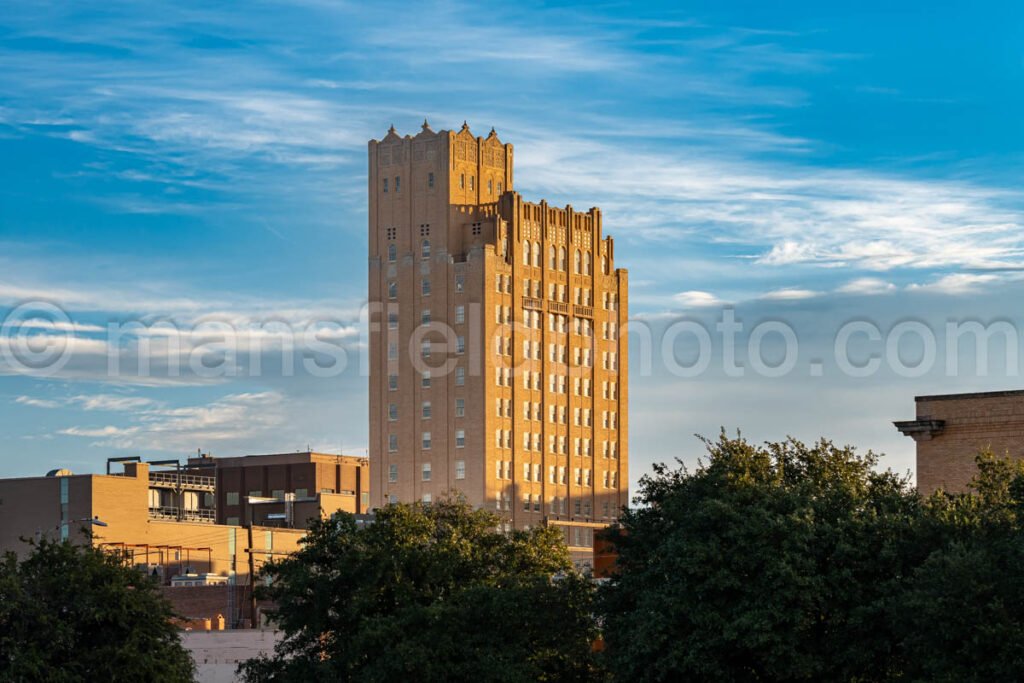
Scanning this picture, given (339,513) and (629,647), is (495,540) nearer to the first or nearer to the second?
(339,513)

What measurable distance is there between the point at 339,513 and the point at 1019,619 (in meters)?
29.4

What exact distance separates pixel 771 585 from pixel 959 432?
25176mm

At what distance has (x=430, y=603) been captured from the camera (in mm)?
66125

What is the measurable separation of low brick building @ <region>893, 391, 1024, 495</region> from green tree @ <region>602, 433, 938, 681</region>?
18326 millimetres

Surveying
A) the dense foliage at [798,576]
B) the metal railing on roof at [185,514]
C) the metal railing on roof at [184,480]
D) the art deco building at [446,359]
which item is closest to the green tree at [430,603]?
the dense foliage at [798,576]

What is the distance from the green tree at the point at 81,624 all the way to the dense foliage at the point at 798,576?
650 inches

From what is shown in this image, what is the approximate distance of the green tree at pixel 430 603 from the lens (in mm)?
63312

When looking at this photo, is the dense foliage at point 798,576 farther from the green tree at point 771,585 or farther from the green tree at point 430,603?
the green tree at point 430,603

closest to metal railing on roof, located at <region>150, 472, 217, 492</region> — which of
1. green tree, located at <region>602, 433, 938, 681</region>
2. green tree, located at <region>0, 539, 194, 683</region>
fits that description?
green tree, located at <region>0, 539, 194, 683</region>

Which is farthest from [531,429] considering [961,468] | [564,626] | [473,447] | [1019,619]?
[1019,619]

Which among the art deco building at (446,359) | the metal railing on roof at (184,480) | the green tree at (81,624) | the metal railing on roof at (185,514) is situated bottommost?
the green tree at (81,624)

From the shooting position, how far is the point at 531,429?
19938 centimetres

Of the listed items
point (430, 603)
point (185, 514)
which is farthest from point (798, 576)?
point (185, 514)

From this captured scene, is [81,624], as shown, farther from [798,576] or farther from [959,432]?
[959,432]
